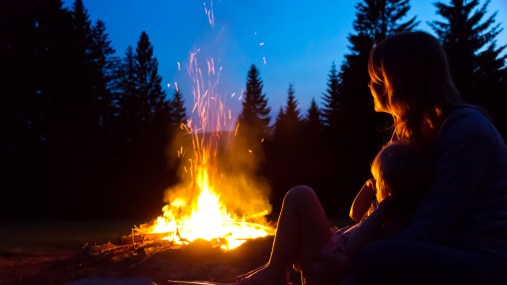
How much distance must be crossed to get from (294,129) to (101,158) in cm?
649

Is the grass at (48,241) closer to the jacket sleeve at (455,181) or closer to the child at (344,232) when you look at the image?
the child at (344,232)

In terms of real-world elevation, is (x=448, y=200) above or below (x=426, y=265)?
above

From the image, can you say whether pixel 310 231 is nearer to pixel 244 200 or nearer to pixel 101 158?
pixel 244 200

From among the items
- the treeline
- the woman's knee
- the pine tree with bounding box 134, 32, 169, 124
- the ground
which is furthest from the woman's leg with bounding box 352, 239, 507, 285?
the pine tree with bounding box 134, 32, 169, 124

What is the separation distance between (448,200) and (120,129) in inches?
688

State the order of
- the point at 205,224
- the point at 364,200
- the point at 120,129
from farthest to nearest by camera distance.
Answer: the point at 120,129 < the point at 205,224 < the point at 364,200

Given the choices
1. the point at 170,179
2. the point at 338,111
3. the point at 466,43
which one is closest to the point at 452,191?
the point at 170,179

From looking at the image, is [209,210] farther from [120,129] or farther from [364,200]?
[120,129]

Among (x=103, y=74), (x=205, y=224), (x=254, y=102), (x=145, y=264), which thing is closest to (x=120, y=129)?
(x=103, y=74)

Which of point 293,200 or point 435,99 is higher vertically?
point 435,99

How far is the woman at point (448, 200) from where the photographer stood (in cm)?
159

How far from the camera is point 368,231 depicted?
197cm

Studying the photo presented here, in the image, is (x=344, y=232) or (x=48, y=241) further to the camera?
(x=48, y=241)

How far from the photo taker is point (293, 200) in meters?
2.40
